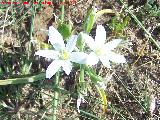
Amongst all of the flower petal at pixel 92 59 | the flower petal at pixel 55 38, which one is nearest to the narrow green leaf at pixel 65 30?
the flower petal at pixel 55 38

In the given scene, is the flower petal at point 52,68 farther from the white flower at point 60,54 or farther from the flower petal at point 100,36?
the flower petal at point 100,36

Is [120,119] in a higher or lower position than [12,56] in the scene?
lower

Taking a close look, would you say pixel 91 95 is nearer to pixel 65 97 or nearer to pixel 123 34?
pixel 65 97

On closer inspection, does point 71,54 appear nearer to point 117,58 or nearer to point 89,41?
point 89,41

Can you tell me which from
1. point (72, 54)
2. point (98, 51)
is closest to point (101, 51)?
point (98, 51)

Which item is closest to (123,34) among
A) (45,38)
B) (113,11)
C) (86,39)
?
(113,11)

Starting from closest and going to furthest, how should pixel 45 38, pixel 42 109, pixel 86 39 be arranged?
pixel 86 39 → pixel 42 109 → pixel 45 38
